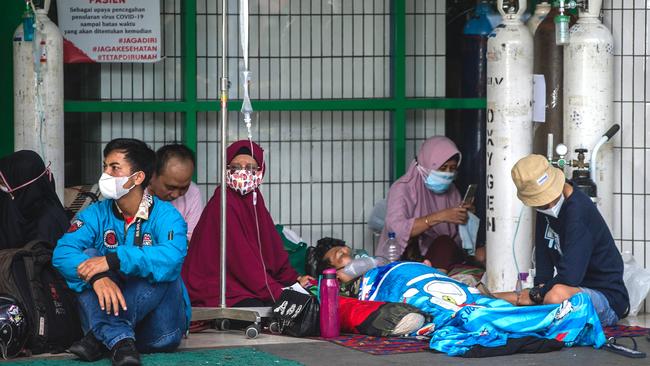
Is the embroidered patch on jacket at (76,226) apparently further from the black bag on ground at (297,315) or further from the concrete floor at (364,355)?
the black bag on ground at (297,315)

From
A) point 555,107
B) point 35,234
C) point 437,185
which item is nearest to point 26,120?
point 35,234

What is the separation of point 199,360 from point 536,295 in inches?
79.4

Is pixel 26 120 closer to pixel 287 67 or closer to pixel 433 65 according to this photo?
pixel 287 67

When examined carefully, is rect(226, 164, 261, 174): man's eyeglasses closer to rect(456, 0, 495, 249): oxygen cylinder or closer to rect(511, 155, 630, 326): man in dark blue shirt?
rect(511, 155, 630, 326): man in dark blue shirt

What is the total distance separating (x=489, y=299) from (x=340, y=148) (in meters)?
2.56

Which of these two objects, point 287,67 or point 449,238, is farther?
point 287,67

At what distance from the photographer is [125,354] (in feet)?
20.5

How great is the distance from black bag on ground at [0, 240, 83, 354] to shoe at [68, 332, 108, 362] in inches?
7.9

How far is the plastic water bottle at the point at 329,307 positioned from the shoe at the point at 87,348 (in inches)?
52.8

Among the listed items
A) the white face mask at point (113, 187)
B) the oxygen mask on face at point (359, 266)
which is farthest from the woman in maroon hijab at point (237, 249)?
the white face mask at point (113, 187)

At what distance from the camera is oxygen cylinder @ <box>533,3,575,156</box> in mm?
8484

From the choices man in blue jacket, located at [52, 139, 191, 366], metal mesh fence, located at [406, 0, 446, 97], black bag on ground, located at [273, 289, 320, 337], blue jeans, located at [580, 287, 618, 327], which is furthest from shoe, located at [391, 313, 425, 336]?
metal mesh fence, located at [406, 0, 446, 97]

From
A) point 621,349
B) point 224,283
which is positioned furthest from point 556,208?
point 224,283

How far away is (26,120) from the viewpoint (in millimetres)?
8336
